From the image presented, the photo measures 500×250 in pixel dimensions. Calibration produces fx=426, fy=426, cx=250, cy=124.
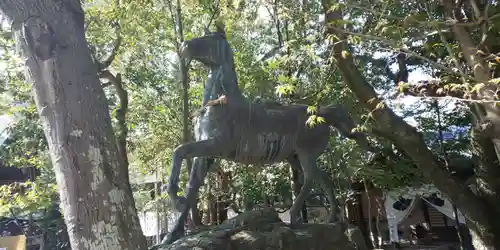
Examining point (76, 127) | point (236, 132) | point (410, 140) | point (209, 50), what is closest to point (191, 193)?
point (236, 132)

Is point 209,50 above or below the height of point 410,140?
above

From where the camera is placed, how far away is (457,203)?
6.36 metres

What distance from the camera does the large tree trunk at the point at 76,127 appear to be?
2.59m

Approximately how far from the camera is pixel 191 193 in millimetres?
4574

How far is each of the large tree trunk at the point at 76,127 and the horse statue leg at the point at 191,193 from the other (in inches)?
66.6

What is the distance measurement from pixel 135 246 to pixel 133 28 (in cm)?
525

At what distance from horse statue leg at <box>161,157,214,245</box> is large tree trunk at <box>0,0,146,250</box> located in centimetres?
169

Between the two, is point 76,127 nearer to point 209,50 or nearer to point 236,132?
point 236,132

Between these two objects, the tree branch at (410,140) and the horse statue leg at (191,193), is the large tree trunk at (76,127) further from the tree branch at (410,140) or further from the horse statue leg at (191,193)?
the tree branch at (410,140)

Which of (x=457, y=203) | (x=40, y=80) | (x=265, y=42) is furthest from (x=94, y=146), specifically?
(x=265, y=42)

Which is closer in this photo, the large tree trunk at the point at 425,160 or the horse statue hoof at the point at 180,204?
the horse statue hoof at the point at 180,204

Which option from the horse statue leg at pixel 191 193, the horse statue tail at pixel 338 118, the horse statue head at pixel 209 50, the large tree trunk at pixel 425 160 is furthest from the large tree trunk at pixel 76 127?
the large tree trunk at pixel 425 160

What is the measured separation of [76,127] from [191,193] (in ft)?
6.79

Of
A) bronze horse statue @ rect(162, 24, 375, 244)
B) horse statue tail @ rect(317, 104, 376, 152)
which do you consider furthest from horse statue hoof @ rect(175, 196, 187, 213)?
horse statue tail @ rect(317, 104, 376, 152)
